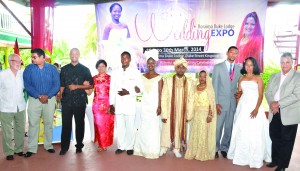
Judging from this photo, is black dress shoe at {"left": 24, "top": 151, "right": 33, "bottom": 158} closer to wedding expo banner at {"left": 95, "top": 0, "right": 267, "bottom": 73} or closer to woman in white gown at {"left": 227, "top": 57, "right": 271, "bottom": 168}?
wedding expo banner at {"left": 95, "top": 0, "right": 267, "bottom": 73}

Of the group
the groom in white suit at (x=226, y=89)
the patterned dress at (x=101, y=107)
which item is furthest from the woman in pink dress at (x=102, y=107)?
the groom in white suit at (x=226, y=89)

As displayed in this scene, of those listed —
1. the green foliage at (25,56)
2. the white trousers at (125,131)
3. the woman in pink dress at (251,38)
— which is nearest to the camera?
the white trousers at (125,131)

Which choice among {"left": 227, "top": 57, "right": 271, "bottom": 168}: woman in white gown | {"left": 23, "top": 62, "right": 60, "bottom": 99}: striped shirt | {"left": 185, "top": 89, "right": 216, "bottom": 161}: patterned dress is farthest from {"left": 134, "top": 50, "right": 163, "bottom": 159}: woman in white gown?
{"left": 23, "top": 62, "right": 60, "bottom": 99}: striped shirt

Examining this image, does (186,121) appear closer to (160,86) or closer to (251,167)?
(160,86)

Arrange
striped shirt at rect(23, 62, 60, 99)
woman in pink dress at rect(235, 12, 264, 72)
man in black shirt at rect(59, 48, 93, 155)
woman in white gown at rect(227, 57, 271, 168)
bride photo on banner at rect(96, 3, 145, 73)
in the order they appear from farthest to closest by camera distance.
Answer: bride photo on banner at rect(96, 3, 145, 73), woman in pink dress at rect(235, 12, 264, 72), man in black shirt at rect(59, 48, 93, 155), striped shirt at rect(23, 62, 60, 99), woman in white gown at rect(227, 57, 271, 168)

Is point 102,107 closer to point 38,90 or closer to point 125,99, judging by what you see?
point 125,99

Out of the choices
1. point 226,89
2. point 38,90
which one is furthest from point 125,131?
point 226,89

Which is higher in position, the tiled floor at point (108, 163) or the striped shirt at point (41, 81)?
the striped shirt at point (41, 81)

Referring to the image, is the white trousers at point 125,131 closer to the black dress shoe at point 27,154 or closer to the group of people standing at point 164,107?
the group of people standing at point 164,107

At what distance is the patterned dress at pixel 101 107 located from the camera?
4.64 metres

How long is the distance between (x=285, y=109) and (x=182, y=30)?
9.73ft

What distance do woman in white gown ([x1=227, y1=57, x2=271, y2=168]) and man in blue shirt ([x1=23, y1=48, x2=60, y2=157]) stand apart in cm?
298

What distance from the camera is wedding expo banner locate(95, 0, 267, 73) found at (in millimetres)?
5637

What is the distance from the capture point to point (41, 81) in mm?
4266
